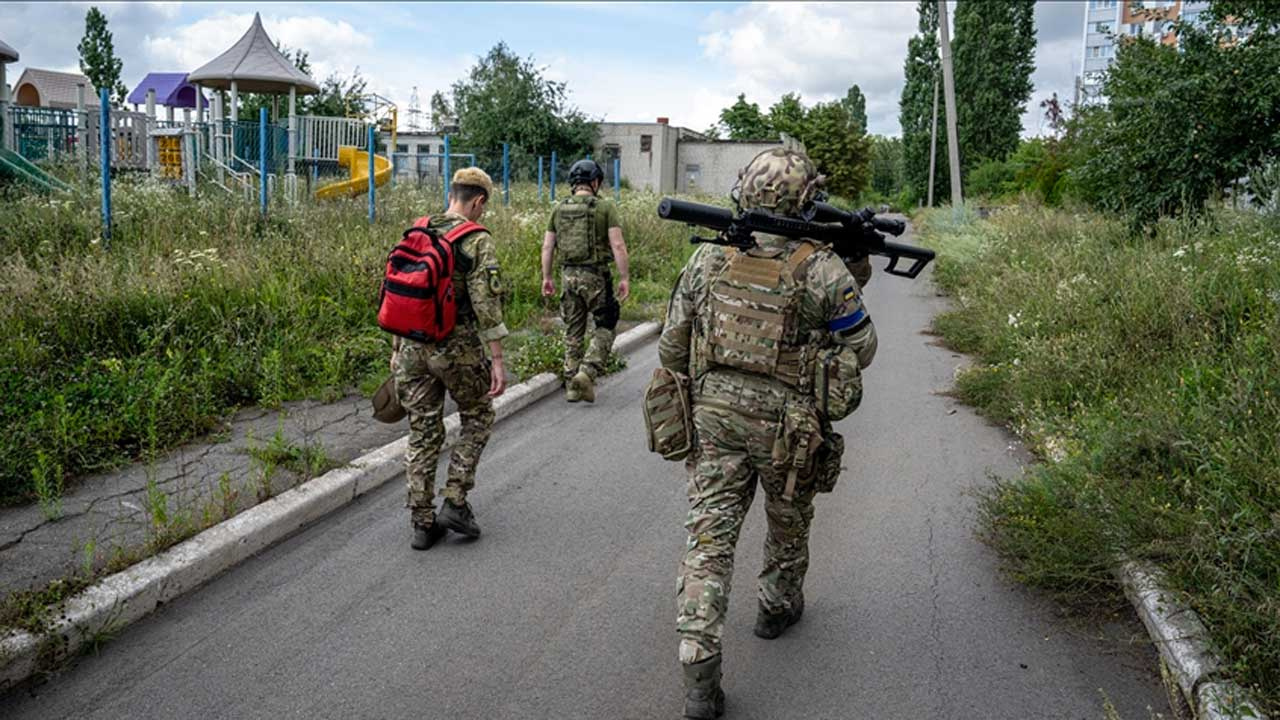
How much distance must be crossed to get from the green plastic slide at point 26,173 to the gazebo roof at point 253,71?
735 cm

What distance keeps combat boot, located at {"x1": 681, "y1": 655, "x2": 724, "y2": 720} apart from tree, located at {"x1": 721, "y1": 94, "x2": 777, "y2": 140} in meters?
64.2

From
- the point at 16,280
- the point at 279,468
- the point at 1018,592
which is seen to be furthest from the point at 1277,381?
the point at 16,280

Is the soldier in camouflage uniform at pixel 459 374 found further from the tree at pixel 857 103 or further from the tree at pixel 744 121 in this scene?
the tree at pixel 857 103

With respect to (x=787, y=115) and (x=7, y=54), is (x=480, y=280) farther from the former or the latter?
(x=787, y=115)

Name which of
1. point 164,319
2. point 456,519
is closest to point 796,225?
point 456,519

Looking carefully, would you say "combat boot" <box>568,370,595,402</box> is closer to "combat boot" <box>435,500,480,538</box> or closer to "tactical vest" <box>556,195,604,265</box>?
"tactical vest" <box>556,195,604,265</box>

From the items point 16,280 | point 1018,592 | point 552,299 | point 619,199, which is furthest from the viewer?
point 619,199

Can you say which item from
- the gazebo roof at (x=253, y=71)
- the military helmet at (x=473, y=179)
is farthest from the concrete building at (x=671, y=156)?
the military helmet at (x=473, y=179)

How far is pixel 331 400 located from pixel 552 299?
15.9 ft

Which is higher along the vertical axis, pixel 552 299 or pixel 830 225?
pixel 830 225

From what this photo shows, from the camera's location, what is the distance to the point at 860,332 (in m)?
3.33

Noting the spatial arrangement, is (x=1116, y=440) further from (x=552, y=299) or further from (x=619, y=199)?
(x=619, y=199)

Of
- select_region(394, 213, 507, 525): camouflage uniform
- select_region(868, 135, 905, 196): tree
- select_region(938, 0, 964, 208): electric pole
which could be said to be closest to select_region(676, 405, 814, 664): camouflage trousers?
select_region(394, 213, 507, 525): camouflage uniform

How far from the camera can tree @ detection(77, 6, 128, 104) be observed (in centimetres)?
6556
